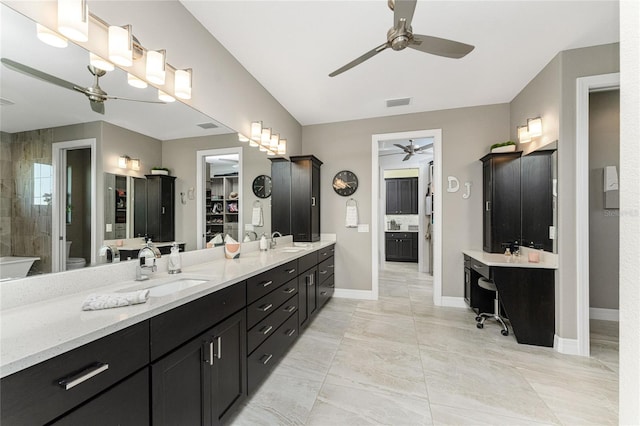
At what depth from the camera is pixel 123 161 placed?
166cm

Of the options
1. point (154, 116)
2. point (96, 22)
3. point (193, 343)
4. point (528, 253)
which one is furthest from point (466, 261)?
point (96, 22)

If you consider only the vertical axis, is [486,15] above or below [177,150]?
above

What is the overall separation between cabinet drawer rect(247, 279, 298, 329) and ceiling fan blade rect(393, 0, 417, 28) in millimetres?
2056

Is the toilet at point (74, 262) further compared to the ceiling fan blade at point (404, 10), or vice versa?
the ceiling fan blade at point (404, 10)

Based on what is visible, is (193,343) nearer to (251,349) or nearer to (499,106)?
(251,349)

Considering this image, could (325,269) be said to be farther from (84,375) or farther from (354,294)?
(84,375)

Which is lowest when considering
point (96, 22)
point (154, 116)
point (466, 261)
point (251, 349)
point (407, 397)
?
point (407, 397)

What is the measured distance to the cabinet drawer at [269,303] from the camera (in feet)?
5.96

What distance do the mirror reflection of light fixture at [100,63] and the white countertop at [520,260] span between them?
341 centimetres

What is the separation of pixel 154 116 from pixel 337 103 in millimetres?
2392

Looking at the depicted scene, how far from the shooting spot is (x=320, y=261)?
3516mm

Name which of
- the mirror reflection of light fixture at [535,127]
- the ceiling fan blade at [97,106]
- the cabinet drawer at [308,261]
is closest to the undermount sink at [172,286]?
the ceiling fan blade at [97,106]

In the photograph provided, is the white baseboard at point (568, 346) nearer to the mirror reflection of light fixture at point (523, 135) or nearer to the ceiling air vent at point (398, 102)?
the mirror reflection of light fixture at point (523, 135)

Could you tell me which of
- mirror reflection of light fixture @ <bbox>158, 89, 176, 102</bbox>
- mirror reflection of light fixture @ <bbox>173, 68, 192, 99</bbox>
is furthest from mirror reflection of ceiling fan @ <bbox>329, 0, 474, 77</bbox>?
mirror reflection of light fixture @ <bbox>158, 89, 176, 102</bbox>
